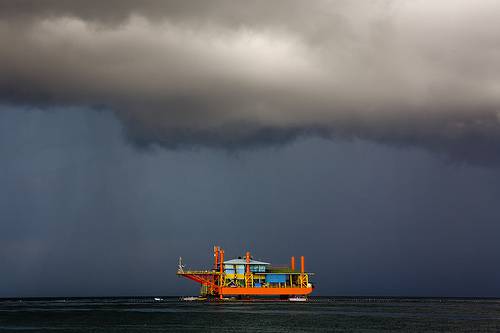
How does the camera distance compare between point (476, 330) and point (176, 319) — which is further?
point (176, 319)

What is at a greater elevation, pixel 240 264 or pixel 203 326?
pixel 240 264

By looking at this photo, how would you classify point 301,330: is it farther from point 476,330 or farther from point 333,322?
point 476,330

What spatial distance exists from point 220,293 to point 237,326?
75757mm

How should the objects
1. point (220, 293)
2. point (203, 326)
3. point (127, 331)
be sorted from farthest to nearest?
point (220, 293) → point (203, 326) → point (127, 331)

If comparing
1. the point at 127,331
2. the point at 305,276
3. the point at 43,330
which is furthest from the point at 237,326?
the point at 305,276

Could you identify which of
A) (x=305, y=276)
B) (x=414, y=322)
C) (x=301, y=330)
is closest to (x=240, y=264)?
(x=305, y=276)

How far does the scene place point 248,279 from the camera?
16788cm

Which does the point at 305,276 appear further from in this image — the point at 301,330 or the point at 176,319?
the point at 301,330

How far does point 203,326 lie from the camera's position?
9212 centimetres

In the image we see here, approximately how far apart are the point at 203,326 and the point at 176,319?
18146mm

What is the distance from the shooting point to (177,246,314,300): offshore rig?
6540 inches

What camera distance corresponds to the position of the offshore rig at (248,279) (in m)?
166

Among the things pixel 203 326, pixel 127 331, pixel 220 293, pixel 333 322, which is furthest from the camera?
pixel 220 293

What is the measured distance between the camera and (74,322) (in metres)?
105
